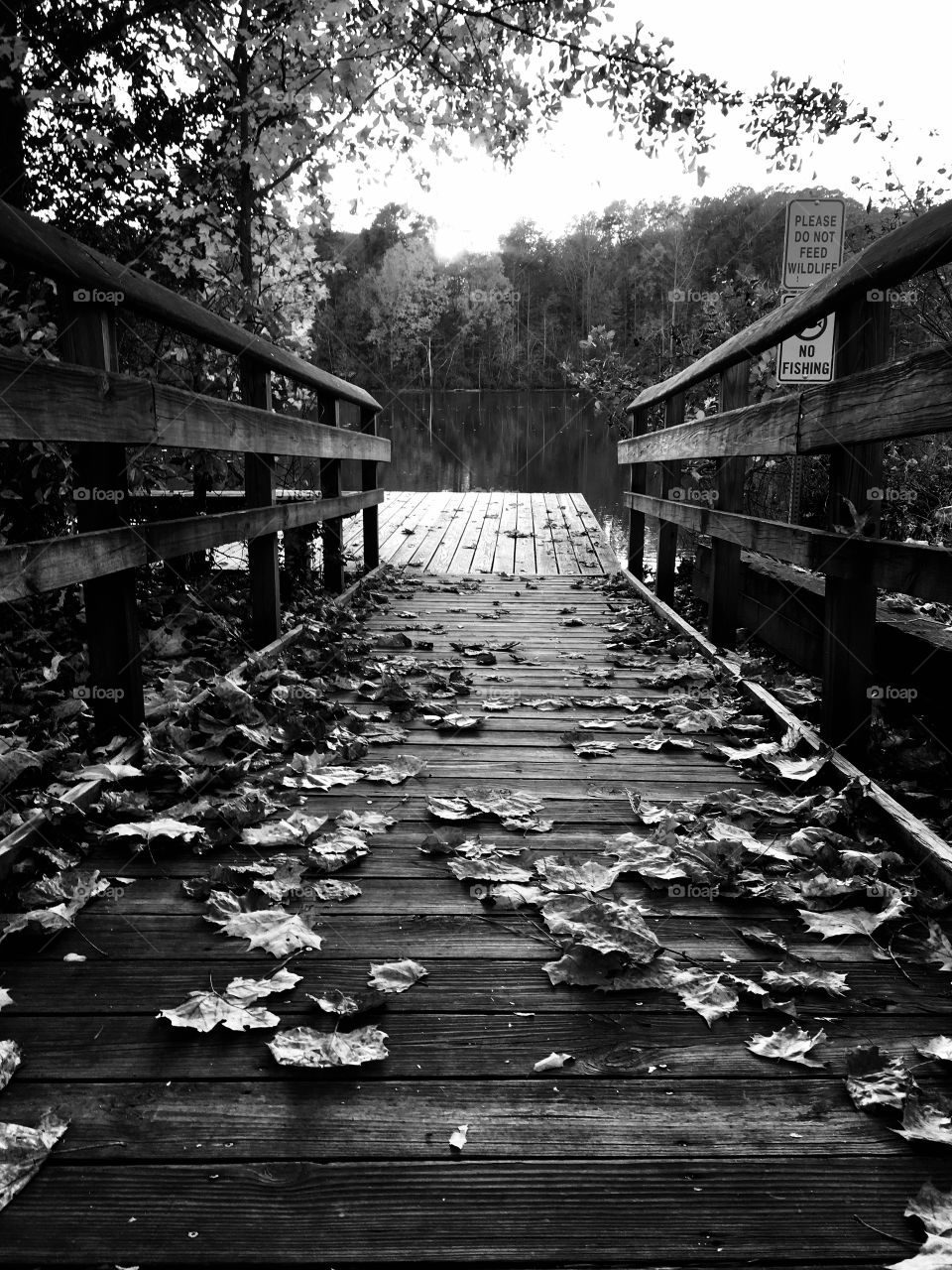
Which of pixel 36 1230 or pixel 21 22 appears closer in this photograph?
pixel 36 1230

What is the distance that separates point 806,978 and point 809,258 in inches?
235

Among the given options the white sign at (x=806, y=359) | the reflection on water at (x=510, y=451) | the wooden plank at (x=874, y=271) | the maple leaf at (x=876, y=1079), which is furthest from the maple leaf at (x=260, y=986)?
the reflection on water at (x=510, y=451)

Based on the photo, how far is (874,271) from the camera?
8.31ft

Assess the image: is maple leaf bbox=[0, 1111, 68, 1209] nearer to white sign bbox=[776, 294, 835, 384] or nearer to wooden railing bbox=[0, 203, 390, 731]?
wooden railing bbox=[0, 203, 390, 731]

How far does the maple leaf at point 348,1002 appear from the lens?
1675 mm

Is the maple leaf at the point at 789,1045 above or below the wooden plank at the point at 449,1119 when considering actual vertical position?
above

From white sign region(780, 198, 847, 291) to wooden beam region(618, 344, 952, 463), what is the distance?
2648 millimetres

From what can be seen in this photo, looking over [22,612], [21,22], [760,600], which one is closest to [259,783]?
[22,612]

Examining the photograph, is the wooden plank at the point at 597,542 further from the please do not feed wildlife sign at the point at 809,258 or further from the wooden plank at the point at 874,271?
the wooden plank at the point at 874,271

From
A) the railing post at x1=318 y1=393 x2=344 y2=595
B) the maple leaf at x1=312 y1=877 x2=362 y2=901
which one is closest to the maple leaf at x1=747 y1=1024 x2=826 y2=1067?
the maple leaf at x1=312 y1=877 x2=362 y2=901

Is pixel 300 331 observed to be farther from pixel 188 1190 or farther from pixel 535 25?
pixel 188 1190

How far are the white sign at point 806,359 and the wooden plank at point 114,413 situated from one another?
3.73m

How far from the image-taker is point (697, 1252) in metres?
1.18

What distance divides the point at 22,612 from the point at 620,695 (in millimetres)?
3370
